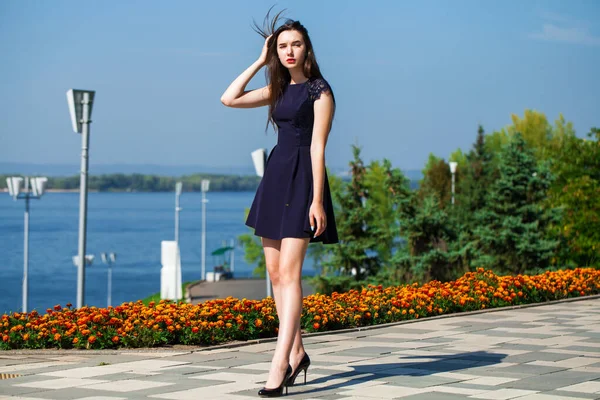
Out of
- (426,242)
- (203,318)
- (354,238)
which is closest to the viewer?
(203,318)

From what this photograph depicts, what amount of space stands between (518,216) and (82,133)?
1661cm

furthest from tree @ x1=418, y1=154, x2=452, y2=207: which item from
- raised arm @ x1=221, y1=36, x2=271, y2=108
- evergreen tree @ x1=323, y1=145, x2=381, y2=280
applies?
raised arm @ x1=221, y1=36, x2=271, y2=108

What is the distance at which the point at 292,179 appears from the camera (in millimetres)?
5438

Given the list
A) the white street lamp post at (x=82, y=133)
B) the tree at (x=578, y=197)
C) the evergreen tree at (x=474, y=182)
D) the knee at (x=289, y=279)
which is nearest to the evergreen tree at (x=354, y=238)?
the evergreen tree at (x=474, y=182)

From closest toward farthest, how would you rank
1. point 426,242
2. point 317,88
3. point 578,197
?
point 317,88
point 578,197
point 426,242

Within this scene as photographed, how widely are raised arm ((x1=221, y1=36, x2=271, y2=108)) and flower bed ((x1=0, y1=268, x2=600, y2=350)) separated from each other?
2.30m

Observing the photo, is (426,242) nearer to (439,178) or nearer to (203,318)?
(203,318)

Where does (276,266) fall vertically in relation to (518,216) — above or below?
below

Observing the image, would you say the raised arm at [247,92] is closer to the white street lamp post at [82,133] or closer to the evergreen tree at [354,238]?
the white street lamp post at [82,133]

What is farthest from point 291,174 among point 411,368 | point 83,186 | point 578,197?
point 578,197

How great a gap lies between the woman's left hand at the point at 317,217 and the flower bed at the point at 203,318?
2432 millimetres


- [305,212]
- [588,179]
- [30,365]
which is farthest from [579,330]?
[588,179]

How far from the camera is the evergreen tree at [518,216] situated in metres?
26.9

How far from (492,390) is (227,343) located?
2749mm
